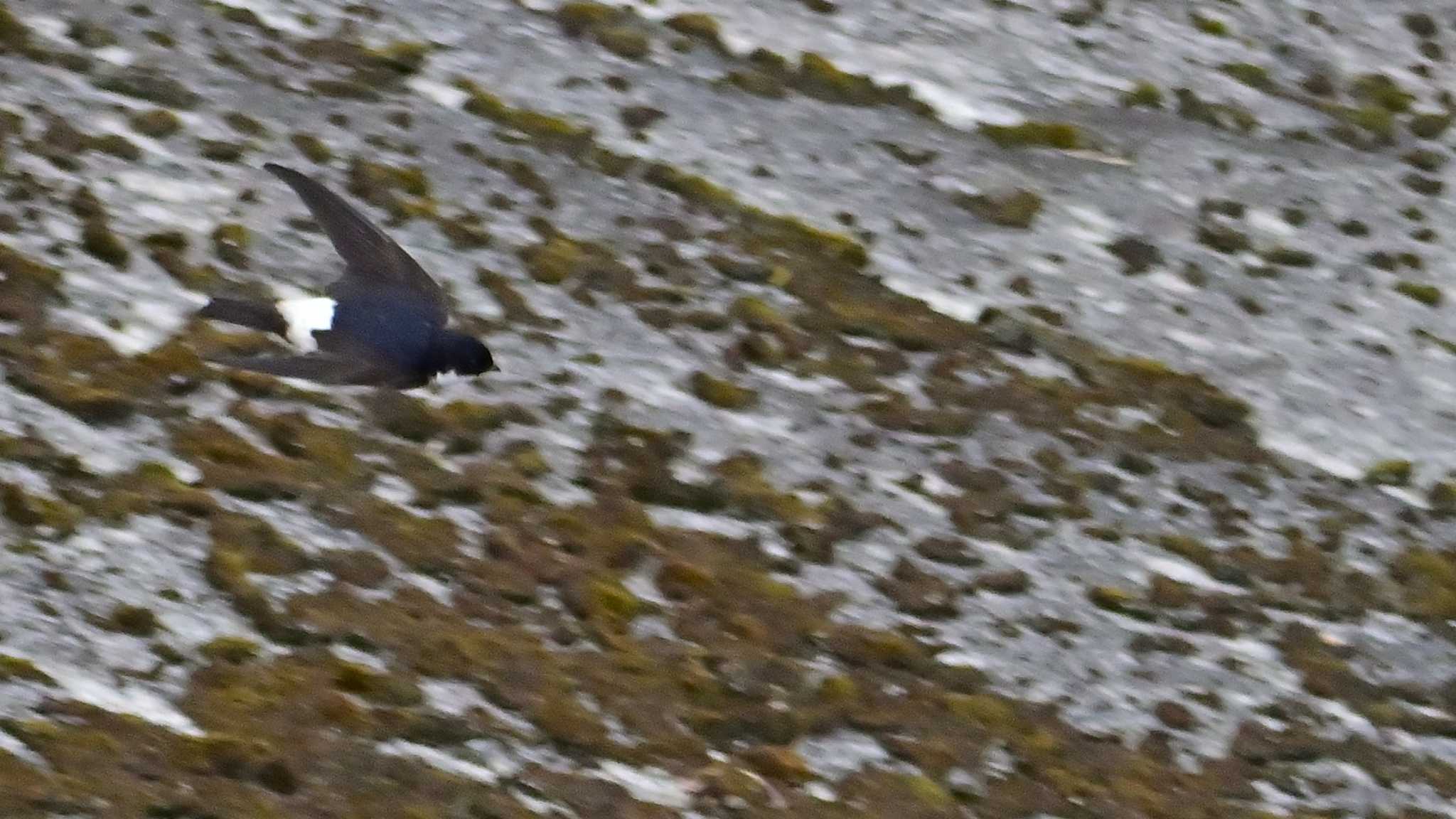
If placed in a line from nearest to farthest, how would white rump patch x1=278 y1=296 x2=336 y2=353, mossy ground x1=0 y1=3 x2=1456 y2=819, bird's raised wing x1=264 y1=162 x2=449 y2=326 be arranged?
mossy ground x1=0 y1=3 x2=1456 y2=819 < white rump patch x1=278 y1=296 x2=336 y2=353 < bird's raised wing x1=264 y1=162 x2=449 y2=326

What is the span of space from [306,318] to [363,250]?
845 mm

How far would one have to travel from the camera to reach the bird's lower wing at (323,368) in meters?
10.6

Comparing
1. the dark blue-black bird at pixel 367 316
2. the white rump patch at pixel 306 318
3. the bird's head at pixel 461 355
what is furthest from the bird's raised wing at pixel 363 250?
the white rump patch at pixel 306 318

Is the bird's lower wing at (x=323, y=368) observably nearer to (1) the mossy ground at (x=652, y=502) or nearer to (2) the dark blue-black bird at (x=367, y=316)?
(2) the dark blue-black bird at (x=367, y=316)

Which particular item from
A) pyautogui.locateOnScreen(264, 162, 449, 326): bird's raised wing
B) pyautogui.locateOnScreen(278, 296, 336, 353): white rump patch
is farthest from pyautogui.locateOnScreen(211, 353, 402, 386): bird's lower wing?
pyautogui.locateOnScreen(264, 162, 449, 326): bird's raised wing

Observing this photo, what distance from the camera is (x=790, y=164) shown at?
18.4 m

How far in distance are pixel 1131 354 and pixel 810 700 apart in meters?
6.17

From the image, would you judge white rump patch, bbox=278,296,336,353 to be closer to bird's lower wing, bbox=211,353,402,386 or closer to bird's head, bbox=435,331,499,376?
bird's lower wing, bbox=211,353,402,386

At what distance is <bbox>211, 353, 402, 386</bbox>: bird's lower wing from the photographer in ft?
34.8

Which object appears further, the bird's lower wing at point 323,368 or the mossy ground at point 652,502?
the mossy ground at point 652,502

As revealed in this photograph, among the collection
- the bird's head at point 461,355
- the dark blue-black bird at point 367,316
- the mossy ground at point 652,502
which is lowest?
the mossy ground at point 652,502

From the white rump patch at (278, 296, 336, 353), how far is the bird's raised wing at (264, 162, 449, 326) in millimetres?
530

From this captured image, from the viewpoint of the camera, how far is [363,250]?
513 inches

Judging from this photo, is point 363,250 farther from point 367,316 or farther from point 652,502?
point 652,502
